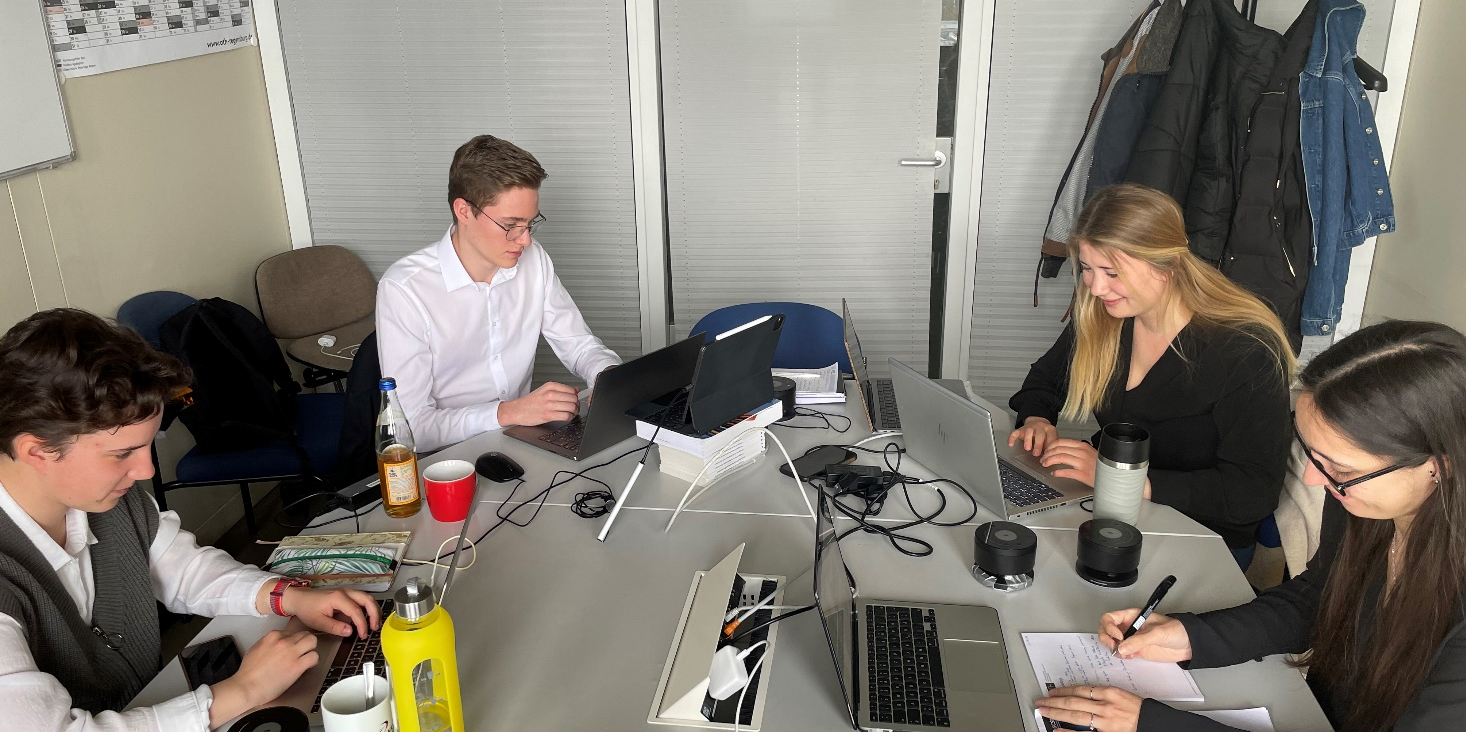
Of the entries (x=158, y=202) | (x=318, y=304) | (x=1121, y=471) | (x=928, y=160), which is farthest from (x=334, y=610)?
(x=928, y=160)

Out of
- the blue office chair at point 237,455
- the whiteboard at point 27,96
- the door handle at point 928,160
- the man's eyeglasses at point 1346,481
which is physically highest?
the whiteboard at point 27,96

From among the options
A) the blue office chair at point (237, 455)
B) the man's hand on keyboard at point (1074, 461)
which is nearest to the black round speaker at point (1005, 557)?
the man's hand on keyboard at point (1074, 461)

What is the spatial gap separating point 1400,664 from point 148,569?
1815 mm


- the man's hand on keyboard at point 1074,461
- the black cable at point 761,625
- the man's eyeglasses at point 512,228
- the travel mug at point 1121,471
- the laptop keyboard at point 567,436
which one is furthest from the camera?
the man's eyeglasses at point 512,228

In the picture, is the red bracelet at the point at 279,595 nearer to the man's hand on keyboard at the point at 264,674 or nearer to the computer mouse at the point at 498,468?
the man's hand on keyboard at the point at 264,674

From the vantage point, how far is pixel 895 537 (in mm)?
1833

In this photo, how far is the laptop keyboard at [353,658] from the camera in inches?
56.4

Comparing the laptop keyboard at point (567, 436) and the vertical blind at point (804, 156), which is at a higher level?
the vertical blind at point (804, 156)

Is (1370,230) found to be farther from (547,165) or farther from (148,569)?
(148,569)

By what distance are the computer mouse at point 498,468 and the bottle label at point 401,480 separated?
0.19 metres

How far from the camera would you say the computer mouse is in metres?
2.07

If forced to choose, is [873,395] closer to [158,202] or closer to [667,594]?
[667,594]

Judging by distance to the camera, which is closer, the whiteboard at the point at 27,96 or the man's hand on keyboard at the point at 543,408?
the man's hand on keyboard at the point at 543,408

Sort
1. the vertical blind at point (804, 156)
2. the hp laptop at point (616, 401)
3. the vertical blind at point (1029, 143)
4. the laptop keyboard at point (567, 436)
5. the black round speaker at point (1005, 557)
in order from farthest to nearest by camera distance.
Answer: the vertical blind at point (804, 156) → the vertical blind at point (1029, 143) → the laptop keyboard at point (567, 436) → the hp laptop at point (616, 401) → the black round speaker at point (1005, 557)
